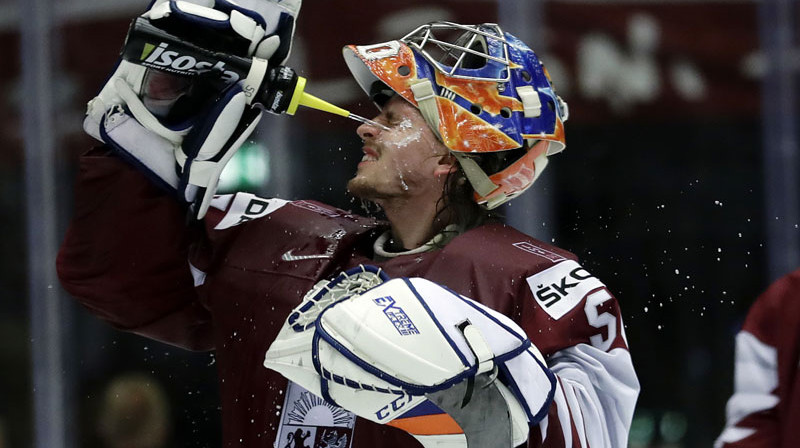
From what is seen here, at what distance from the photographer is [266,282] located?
2.16m

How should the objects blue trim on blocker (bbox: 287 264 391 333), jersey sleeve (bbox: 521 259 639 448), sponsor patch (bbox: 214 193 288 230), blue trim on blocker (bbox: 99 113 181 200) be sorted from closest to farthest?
1. blue trim on blocker (bbox: 287 264 391 333)
2. jersey sleeve (bbox: 521 259 639 448)
3. blue trim on blocker (bbox: 99 113 181 200)
4. sponsor patch (bbox: 214 193 288 230)

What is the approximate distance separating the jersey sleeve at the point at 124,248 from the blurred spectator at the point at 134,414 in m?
1.69

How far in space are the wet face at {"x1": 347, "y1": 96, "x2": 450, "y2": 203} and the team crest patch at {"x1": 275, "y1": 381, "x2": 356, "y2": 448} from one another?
0.40 metres

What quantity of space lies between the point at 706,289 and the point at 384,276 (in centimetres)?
301

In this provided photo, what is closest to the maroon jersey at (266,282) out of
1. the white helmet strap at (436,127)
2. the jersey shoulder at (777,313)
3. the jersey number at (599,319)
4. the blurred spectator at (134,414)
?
the jersey number at (599,319)

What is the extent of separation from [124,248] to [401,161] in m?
0.51

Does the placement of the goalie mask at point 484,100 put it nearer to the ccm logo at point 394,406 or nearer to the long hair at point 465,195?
the long hair at point 465,195

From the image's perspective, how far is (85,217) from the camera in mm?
2217

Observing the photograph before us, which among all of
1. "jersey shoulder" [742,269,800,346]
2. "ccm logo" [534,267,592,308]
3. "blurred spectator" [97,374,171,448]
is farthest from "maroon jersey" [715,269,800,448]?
"blurred spectator" [97,374,171,448]

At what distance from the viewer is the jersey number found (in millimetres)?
1956

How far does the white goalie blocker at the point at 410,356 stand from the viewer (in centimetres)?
165

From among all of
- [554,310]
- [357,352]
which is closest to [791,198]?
[554,310]

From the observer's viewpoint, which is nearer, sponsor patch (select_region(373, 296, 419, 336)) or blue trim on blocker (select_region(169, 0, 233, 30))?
sponsor patch (select_region(373, 296, 419, 336))

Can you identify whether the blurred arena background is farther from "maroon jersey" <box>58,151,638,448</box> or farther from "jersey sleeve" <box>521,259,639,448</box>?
"jersey sleeve" <box>521,259,639,448</box>
